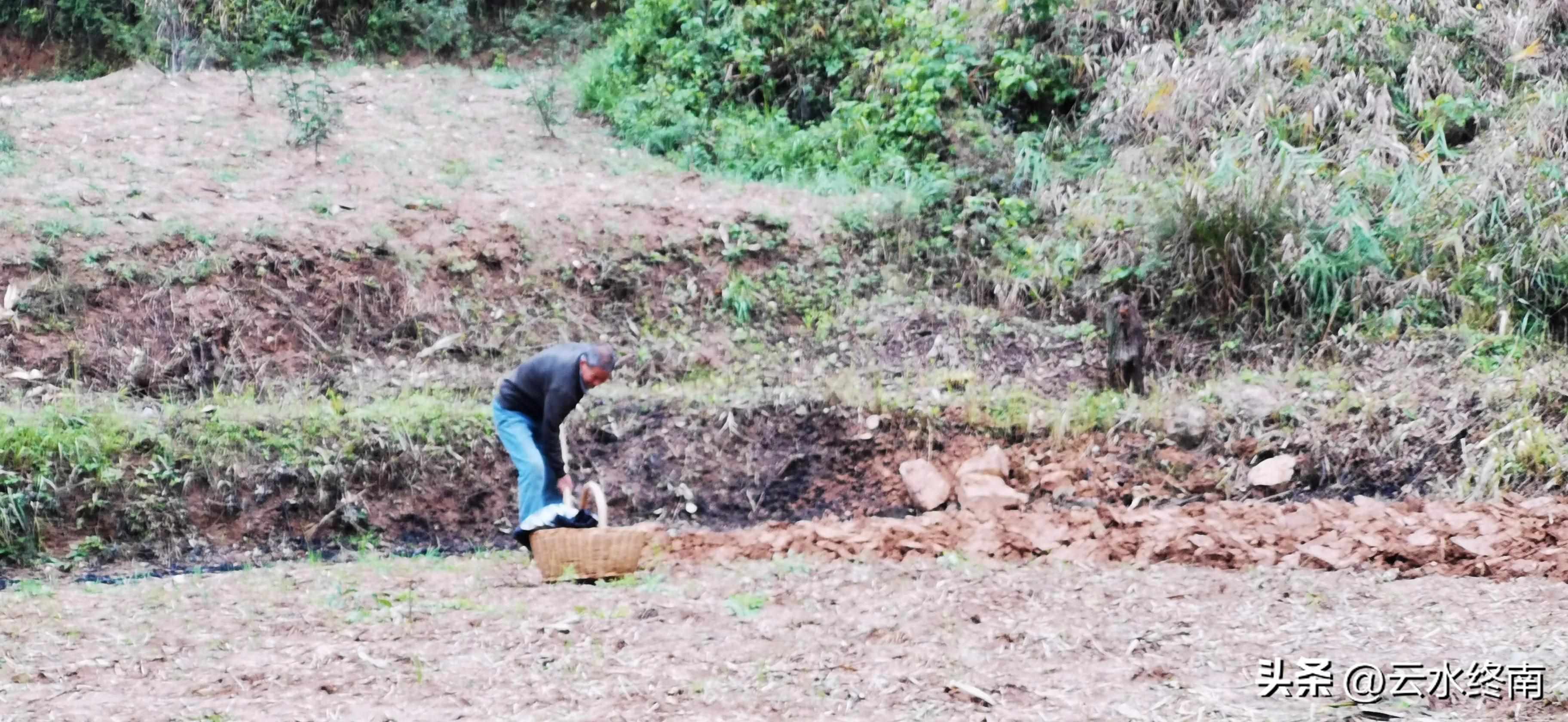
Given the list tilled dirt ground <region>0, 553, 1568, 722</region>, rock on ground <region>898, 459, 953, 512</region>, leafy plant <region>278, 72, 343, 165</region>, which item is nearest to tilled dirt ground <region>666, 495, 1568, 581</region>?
tilled dirt ground <region>0, 553, 1568, 722</region>

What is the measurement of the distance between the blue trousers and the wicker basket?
22.9 inches

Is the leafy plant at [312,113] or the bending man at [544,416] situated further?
the leafy plant at [312,113]

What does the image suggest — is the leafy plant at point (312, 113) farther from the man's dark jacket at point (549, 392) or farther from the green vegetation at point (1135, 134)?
the man's dark jacket at point (549, 392)

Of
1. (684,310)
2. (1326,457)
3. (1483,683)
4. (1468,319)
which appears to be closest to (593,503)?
(684,310)

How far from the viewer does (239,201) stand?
10266mm

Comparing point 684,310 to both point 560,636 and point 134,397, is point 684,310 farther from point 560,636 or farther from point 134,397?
point 560,636

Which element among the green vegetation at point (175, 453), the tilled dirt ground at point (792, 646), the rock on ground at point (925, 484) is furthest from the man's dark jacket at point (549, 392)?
the rock on ground at point (925, 484)

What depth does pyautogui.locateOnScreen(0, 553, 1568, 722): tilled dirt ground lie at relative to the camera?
11.3 feet

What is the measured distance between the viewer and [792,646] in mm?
4043

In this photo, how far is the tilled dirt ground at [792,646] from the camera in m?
3.46

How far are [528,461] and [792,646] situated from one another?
244 centimetres

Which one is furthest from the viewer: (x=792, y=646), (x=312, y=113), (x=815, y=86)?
(x=815, y=86)

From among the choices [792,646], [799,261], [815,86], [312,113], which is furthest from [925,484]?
[312,113]

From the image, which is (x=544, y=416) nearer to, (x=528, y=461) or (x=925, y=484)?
(x=528, y=461)
